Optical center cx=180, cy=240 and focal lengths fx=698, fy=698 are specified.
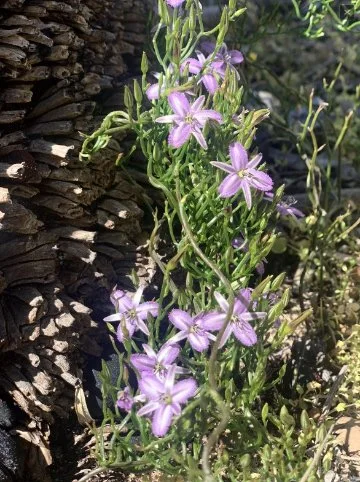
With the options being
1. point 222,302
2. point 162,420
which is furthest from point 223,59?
point 162,420

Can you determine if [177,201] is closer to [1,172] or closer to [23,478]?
[1,172]

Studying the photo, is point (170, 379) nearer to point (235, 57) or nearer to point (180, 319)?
point (180, 319)

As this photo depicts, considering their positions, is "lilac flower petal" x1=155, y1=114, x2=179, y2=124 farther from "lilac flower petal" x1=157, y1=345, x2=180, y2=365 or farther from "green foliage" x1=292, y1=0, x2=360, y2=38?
"green foliage" x1=292, y1=0, x2=360, y2=38

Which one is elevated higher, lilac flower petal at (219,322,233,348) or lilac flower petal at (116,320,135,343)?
lilac flower petal at (219,322,233,348)

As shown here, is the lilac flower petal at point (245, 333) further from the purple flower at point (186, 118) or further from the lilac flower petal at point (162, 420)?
the purple flower at point (186, 118)

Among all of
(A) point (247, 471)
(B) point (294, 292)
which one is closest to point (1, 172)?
(A) point (247, 471)

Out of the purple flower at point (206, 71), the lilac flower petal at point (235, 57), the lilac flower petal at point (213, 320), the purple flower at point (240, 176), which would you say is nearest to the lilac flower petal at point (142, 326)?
the lilac flower petal at point (213, 320)

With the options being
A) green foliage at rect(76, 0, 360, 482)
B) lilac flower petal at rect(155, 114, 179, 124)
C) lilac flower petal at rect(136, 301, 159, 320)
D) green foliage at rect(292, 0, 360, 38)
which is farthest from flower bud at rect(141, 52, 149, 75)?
green foliage at rect(292, 0, 360, 38)
